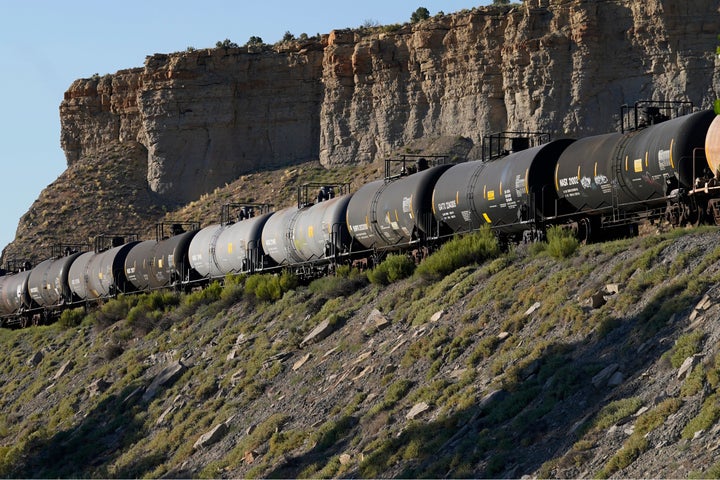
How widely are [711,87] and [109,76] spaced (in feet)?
171

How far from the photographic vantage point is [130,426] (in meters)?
29.2

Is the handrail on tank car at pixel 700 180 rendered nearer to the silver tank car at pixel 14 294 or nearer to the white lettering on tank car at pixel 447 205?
the white lettering on tank car at pixel 447 205

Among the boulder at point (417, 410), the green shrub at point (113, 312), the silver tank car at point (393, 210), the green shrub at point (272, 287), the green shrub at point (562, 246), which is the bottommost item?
the green shrub at point (113, 312)

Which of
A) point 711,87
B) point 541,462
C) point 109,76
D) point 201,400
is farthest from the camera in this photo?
point 109,76

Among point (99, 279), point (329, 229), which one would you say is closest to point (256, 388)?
point (329, 229)

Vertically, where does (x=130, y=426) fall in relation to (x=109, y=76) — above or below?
below

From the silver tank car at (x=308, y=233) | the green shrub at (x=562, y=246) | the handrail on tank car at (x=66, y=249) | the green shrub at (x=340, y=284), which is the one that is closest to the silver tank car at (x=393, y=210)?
the silver tank car at (x=308, y=233)

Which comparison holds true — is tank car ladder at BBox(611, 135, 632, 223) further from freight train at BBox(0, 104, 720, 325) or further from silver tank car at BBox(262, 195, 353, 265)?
silver tank car at BBox(262, 195, 353, 265)

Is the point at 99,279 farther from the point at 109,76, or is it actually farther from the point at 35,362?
the point at 109,76

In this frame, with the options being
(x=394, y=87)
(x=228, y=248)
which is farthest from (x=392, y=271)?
(x=394, y=87)

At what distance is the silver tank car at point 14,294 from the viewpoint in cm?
6034

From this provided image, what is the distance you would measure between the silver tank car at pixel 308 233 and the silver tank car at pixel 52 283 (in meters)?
16.5

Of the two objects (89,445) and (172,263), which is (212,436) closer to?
(89,445)

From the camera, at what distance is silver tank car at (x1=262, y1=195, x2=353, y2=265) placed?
126 feet
